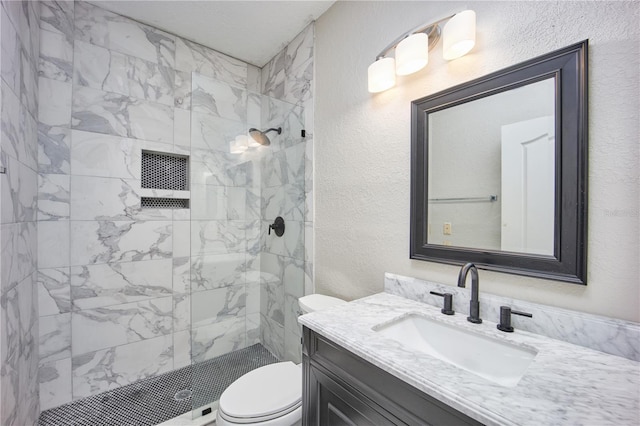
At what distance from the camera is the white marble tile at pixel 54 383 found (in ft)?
5.35

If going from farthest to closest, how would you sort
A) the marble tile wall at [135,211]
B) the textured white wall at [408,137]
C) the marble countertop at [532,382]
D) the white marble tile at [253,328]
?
1. the white marble tile at [253,328]
2. the marble tile wall at [135,211]
3. the textured white wall at [408,137]
4. the marble countertop at [532,382]

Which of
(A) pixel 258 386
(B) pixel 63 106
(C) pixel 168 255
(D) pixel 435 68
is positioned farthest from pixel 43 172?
(D) pixel 435 68

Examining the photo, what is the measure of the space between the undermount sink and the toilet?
25.3 inches

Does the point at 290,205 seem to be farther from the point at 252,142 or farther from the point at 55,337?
the point at 55,337

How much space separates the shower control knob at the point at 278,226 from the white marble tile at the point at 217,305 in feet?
1.57

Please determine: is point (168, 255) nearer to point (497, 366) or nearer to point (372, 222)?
point (372, 222)

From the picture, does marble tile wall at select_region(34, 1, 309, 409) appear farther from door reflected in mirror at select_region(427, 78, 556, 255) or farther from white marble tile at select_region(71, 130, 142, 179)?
door reflected in mirror at select_region(427, 78, 556, 255)

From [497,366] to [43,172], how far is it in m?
2.53

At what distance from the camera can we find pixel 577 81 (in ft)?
2.75

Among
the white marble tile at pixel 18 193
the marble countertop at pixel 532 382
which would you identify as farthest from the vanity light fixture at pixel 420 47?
the white marble tile at pixel 18 193

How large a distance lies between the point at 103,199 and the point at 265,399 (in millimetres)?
1678

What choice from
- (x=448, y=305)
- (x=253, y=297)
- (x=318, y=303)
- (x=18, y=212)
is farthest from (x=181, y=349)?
(x=448, y=305)

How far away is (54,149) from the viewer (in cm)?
168

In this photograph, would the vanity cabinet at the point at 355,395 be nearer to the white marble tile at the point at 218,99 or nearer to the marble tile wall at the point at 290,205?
the marble tile wall at the point at 290,205
